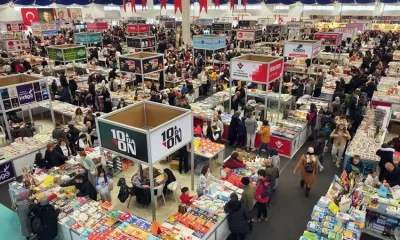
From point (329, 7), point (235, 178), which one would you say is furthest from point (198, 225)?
point (329, 7)

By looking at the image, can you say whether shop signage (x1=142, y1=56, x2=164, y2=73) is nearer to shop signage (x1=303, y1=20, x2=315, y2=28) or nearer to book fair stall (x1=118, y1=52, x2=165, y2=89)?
book fair stall (x1=118, y1=52, x2=165, y2=89)

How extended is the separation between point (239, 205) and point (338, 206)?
2.25 metres

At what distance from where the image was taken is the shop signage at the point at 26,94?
10.6 m

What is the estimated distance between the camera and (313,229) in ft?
20.1

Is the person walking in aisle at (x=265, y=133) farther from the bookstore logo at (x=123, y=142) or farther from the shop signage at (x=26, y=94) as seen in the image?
the shop signage at (x=26, y=94)

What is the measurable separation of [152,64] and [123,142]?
8.57 metres

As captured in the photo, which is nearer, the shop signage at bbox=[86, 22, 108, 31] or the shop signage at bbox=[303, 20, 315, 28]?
the shop signage at bbox=[86, 22, 108, 31]

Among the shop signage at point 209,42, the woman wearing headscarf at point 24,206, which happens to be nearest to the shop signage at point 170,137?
the woman wearing headscarf at point 24,206

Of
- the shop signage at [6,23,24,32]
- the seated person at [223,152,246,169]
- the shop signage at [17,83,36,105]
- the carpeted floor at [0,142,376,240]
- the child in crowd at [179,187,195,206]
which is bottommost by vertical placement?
the carpeted floor at [0,142,376,240]

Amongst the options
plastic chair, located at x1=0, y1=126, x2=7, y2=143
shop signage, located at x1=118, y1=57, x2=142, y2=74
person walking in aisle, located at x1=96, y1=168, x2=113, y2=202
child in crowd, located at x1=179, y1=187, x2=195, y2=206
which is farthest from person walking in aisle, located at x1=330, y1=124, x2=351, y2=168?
plastic chair, located at x1=0, y1=126, x2=7, y2=143

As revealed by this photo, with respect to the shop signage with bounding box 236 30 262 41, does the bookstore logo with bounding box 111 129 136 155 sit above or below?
below

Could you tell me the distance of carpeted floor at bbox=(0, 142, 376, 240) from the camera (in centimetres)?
718

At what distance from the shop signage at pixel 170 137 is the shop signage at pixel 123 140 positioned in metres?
0.22

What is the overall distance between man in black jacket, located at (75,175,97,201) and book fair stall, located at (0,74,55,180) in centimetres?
326
